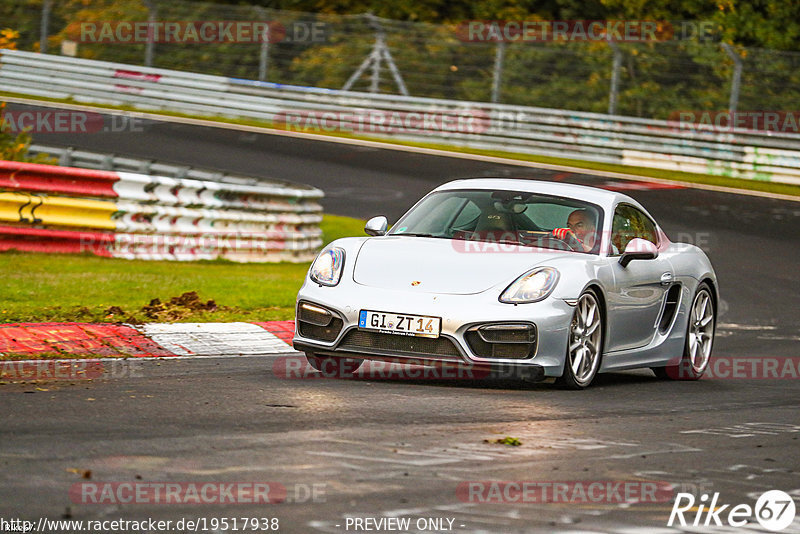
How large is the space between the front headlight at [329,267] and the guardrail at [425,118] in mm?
18486

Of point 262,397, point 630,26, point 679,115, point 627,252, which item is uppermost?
point 630,26

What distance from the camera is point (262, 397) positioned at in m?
7.30

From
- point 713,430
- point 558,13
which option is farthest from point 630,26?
point 713,430

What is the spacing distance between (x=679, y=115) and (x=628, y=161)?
82.7 inches

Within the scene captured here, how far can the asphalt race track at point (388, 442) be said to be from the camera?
4805 mm

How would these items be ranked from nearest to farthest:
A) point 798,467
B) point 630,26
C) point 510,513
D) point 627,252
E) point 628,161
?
point 510,513 → point 798,467 → point 627,252 → point 628,161 → point 630,26

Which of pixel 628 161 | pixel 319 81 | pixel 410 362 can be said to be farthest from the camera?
pixel 319 81

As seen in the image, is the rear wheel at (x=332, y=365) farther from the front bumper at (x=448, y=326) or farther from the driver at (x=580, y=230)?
the driver at (x=580, y=230)

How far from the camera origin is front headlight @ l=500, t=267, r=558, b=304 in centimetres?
797

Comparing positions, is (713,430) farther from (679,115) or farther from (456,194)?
(679,115)

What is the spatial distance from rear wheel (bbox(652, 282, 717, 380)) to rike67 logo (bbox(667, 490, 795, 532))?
4.47 meters

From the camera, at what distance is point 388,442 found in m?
6.08

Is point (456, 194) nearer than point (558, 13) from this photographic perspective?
Yes

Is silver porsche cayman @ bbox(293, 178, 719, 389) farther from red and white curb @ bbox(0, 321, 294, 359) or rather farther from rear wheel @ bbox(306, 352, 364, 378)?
red and white curb @ bbox(0, 321, 294, 359)
